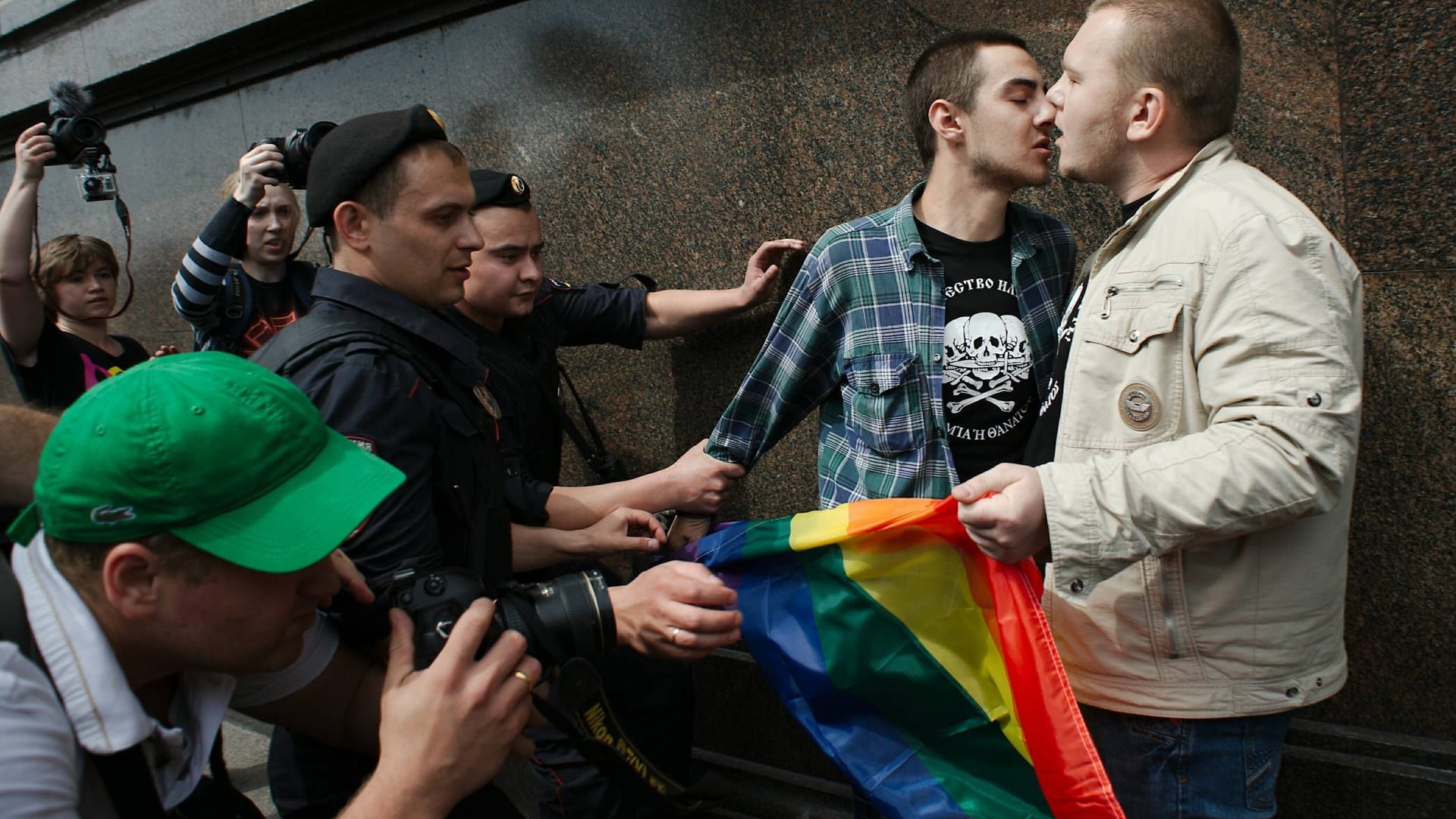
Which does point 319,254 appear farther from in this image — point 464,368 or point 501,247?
point 464,368

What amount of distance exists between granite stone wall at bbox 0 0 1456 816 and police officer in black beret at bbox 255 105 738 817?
151 centimetres

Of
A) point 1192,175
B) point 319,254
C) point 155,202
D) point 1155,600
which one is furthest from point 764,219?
point 155,202

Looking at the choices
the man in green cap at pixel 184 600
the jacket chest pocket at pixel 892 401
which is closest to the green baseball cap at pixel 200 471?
the man in green cap at pixel 184 600

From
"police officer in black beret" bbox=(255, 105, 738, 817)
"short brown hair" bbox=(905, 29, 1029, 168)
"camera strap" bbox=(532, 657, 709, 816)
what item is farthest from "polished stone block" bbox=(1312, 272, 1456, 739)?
"camera strap" bbox=(532, 657, 709, 816)

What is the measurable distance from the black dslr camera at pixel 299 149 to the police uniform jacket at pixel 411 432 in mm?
1312

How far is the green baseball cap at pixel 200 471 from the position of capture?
144 cm

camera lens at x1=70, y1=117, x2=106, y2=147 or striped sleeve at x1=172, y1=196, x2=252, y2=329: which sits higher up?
camera lens at x1=70, y1=117, x2=106, y2=147

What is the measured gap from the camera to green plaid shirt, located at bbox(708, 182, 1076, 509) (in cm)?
274

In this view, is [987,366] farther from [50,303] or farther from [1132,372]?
[50,303]

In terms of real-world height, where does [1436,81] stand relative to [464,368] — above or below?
above

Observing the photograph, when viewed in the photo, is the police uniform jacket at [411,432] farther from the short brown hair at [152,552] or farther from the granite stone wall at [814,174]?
the granite stone wall at [814,174]

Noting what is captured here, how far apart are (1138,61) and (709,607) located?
1430 mm

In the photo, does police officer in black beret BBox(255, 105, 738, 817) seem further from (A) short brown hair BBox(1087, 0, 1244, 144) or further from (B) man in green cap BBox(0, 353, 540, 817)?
(A) short brown hair BBox(1087, 0, 1244, 144)

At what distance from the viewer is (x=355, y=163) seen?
262 cm
